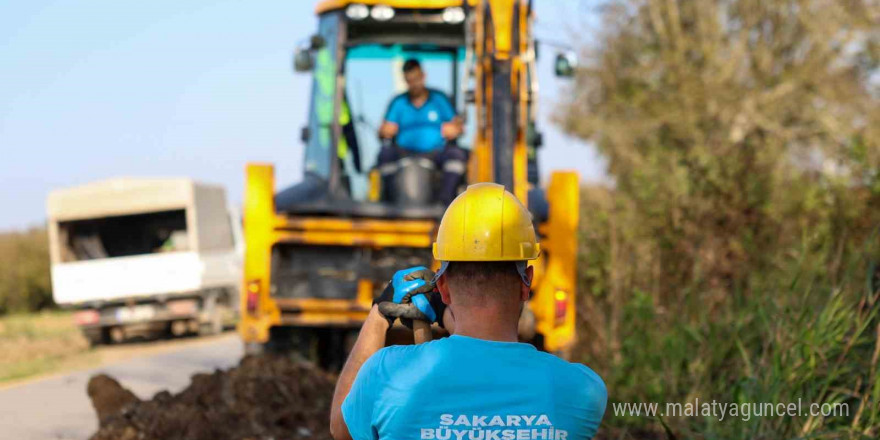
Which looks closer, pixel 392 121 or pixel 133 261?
pixel 392 121

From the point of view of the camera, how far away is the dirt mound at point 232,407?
24.3 feet

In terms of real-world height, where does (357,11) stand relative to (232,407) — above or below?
above

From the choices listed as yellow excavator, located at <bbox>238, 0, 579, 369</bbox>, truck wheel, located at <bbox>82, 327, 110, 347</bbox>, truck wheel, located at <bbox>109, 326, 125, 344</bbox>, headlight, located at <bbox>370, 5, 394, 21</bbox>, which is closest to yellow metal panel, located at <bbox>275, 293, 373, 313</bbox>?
yellow excavator, located at <bbox>238, 0, 579, 369</bbox>

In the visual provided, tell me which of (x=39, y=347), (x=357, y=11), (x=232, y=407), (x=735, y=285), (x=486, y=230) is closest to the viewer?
(x=486, y=230)

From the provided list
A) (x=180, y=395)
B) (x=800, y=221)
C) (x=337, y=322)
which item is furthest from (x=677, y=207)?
(x=180, y=395)

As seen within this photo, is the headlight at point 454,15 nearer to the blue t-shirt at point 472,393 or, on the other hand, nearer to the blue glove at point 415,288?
the blue glove at point 415,288

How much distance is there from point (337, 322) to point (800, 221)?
4706 mm

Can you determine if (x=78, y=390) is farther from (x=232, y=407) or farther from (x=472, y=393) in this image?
(x=472, y=393)

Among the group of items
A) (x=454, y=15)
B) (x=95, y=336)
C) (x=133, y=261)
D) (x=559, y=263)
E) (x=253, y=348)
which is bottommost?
(x=95, y=336)

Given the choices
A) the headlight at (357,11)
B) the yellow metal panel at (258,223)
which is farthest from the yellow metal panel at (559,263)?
the headlight at (357,11)

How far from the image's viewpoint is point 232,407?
8.09 m

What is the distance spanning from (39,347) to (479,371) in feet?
65.1

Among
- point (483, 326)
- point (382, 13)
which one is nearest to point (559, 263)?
point (382, 13)

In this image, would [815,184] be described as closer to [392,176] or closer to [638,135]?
[392,176]
